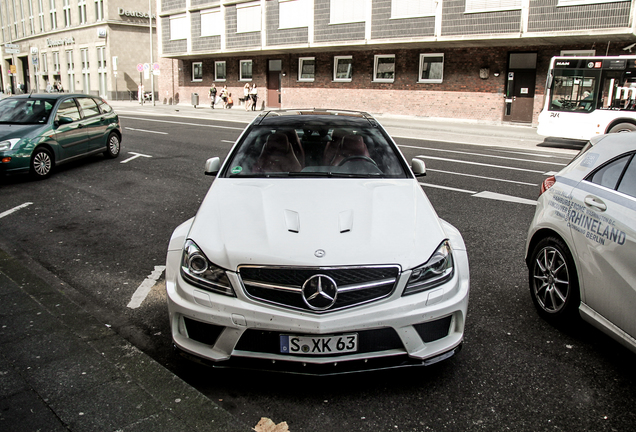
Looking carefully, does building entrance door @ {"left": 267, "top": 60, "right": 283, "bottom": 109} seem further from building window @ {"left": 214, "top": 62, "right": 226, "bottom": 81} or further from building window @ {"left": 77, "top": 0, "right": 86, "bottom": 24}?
building window @ {"left": 77, "top": 0, "right": 86, "bottom": 24}

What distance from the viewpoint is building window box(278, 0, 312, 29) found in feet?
106

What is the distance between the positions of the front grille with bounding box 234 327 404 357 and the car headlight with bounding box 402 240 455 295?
25 centimetres

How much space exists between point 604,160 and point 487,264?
1860 mm

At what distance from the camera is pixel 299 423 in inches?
111

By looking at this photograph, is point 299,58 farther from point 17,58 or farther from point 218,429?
point 17,58

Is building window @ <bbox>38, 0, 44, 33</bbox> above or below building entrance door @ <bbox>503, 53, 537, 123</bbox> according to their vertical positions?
above

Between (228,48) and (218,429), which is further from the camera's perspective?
(228,48)

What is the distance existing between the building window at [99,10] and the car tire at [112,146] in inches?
1715

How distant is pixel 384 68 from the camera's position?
3083 cm

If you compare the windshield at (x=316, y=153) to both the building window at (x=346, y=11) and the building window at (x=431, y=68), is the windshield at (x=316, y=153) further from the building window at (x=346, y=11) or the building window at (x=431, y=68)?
the building window at (x=346, y=11)

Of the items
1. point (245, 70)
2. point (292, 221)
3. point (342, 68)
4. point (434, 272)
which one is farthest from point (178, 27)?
point (434, 272)

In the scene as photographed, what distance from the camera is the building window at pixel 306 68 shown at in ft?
112

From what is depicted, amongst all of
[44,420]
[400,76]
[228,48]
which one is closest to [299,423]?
[44,420]

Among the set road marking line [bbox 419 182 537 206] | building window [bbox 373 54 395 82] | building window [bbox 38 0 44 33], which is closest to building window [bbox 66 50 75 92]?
building window [bbox 38 0 44 33]
